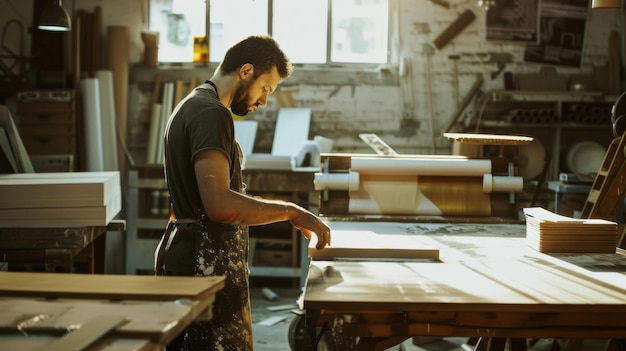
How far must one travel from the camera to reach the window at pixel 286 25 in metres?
7.45

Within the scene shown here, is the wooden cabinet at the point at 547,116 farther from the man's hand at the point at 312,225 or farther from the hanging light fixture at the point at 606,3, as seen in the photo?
the man's hand at the point at 312,225

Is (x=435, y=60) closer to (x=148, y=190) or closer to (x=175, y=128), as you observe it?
(x=148, y=190)

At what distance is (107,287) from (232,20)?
5903 mm

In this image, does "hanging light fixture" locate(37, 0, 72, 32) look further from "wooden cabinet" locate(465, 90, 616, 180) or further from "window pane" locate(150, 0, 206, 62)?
"wooden cabinet" locate(465, 90, 616, 180)

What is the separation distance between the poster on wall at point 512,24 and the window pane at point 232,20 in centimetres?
236

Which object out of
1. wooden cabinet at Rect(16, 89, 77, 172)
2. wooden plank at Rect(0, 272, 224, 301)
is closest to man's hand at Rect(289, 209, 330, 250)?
wooden plank at Rect(0, 272, 224, 301)

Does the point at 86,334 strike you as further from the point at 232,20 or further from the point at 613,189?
the point at 232,20

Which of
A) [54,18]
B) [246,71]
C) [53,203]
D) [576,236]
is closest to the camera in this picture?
[246,71]

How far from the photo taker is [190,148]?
2645 millimetres

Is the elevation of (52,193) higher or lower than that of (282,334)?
higher

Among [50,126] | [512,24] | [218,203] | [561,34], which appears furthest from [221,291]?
[561,34]

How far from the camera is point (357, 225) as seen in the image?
3.87 metres

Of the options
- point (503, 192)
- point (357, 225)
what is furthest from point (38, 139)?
point (503, 192)

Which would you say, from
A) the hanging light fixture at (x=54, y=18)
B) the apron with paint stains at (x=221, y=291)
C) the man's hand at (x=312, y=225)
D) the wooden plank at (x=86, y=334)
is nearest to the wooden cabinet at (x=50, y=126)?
the hanging light fixture at (x=54, y=18)
